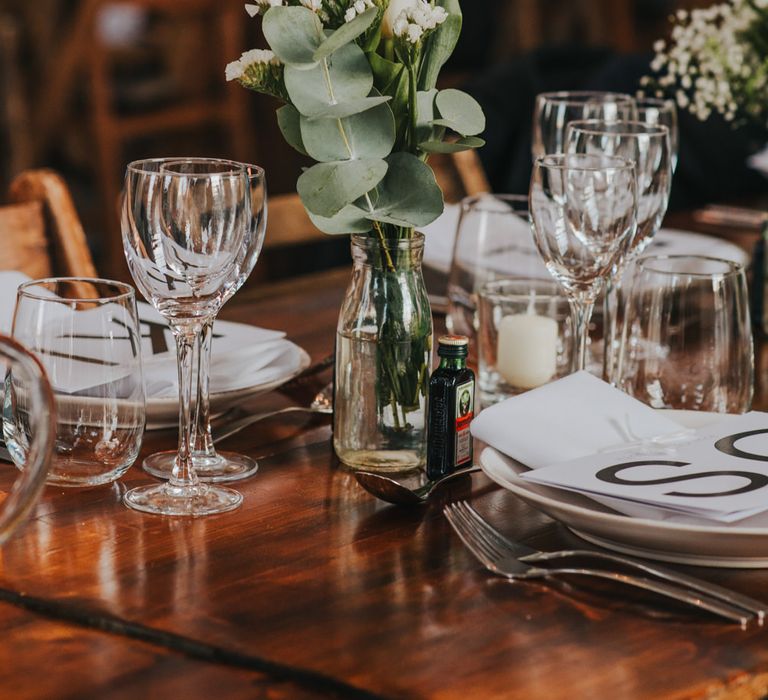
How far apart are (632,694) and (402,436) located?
1.15 ft

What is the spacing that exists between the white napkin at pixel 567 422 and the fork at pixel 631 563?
2.8 inches

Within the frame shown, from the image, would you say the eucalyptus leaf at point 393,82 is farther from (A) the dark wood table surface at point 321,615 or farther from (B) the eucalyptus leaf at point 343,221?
(A) the dark wood table surface at point 321,615

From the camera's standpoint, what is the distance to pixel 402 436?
36.8 inches

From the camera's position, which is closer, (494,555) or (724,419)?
(494,555)

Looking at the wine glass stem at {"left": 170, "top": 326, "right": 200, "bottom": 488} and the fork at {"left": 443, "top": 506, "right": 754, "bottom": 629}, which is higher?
the wine glass stem at {"left": 170, "top": 326, "right": 200, "bottom": 488}

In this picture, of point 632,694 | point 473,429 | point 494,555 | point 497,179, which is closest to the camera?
point 632,694

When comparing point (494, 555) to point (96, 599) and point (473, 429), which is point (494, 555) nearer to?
point (473, 429)

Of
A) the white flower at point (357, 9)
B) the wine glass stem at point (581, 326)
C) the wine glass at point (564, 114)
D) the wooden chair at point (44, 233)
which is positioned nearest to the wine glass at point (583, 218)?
the wine glass stem at point (581, 326)

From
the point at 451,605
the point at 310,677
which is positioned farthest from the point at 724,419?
the point at 310,677

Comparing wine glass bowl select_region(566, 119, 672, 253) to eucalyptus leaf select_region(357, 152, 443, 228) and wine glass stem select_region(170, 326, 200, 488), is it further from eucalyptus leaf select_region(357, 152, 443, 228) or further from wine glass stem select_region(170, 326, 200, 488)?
wine glass stem select_region(170, 326, 200, 488)

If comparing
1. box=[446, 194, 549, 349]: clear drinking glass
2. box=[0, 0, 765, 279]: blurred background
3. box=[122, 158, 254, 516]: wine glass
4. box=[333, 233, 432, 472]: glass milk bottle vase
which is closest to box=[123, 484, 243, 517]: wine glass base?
box=[122, 158, 254, 516]: wine glass

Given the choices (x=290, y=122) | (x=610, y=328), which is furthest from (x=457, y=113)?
(x=610, y=328)

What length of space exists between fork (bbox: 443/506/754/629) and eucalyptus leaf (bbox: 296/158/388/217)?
0.23m

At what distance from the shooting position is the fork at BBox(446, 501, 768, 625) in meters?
0.71
